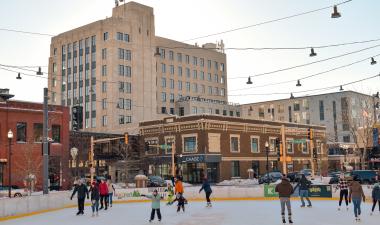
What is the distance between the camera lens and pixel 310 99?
115812 mm

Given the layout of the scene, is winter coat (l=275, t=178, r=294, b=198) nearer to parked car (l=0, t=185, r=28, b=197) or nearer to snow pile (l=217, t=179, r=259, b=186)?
parked car (l=0, t=185, r=28, b=197)

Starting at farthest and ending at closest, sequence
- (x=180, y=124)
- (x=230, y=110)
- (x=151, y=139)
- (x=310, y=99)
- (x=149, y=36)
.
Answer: (x=310, y=99) < (x=230, y=110) < (x=149, y=36) < (x=151, y=139) < (x=180, y=124)

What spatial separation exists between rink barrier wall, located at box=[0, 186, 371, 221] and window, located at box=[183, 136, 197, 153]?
25966mm

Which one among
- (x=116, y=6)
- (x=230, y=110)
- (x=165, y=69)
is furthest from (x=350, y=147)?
(x=116, y=6)

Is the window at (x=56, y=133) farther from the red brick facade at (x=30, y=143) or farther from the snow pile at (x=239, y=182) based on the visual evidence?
the snow pile at (x=239, y=182)

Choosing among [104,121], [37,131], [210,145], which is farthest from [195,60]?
[37,131]

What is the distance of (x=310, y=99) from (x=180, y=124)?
5862cm

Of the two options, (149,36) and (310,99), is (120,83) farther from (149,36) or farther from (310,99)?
(310,99)

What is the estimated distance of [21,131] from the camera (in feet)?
161

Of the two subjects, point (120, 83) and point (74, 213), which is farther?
point (120, 83)

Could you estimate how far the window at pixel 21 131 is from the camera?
160 feet

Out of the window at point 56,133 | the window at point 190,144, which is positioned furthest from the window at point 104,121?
the window at point 56,133

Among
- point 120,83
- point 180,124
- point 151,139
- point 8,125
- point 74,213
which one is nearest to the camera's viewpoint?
point 74,213

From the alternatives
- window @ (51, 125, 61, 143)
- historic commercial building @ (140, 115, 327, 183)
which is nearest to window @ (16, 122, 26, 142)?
window @ (51, 125, 61, 143)
